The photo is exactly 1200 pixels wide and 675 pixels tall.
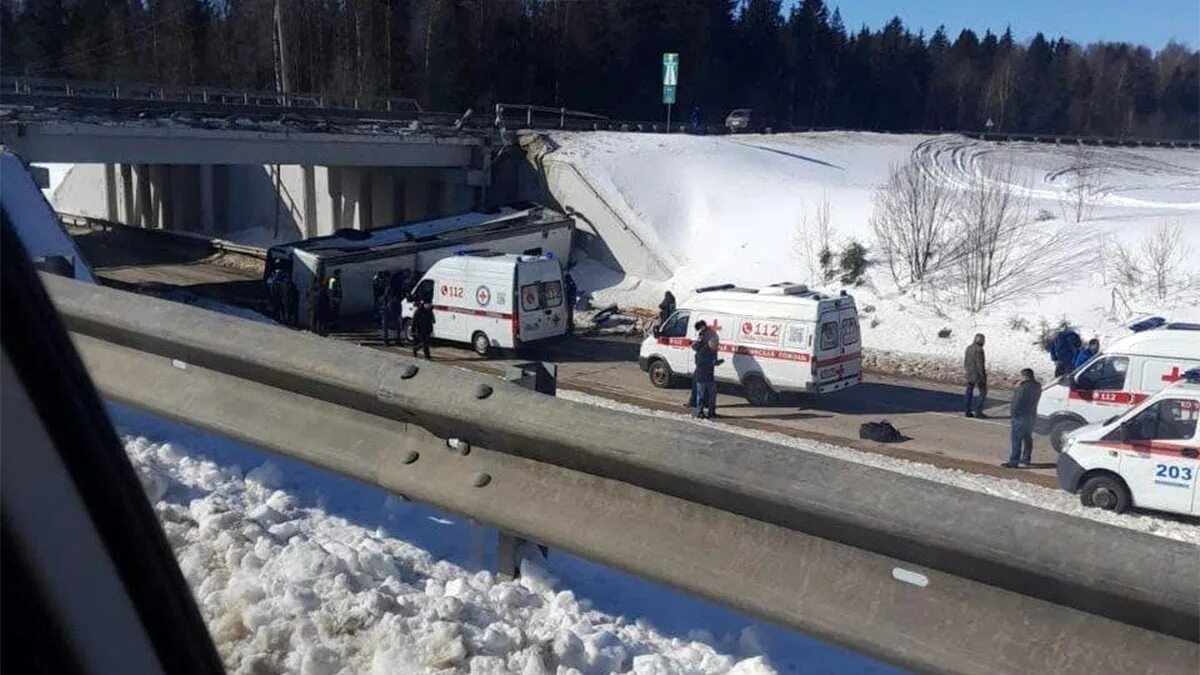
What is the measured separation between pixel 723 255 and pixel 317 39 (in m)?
41.4

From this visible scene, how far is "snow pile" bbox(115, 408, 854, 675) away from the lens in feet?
11.9

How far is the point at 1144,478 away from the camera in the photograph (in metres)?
13.9

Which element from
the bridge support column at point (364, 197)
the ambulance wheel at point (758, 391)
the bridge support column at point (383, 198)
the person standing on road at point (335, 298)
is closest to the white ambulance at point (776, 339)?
the ambulance wheel at point (758, 391)

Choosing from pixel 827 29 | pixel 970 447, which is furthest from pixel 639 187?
pixel 827 29

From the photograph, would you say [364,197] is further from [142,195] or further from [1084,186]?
[1084,186]

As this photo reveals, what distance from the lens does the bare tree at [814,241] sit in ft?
112

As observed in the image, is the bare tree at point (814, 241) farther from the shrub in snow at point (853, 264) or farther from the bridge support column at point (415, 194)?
the bridge support column at point (415, 194)

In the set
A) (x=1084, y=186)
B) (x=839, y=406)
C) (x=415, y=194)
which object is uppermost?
(x=1084, y=186)

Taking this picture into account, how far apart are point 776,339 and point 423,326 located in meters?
8.91

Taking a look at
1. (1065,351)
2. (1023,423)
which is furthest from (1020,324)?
(1023,423)

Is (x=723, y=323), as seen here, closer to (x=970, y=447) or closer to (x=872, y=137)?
(x=970, y=447)

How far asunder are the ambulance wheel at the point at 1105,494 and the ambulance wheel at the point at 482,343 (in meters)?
14.4

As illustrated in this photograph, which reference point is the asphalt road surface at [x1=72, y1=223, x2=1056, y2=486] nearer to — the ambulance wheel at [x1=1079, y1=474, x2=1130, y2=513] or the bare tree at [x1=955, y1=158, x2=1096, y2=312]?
the ambulance wheel at [x1=1079, y1=474, x2=1130, y2=513]

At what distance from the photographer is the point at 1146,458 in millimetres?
13875
